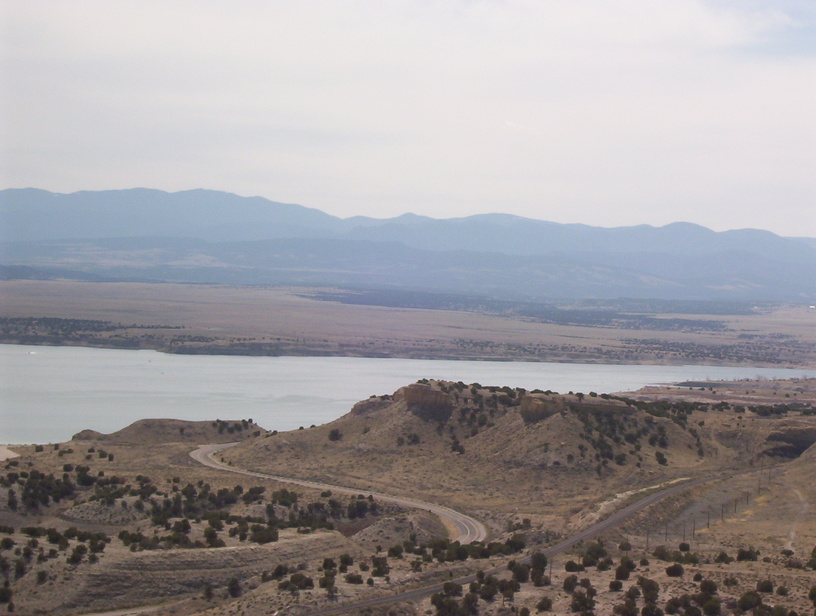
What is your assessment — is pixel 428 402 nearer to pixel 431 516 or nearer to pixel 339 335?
pixel 431 516

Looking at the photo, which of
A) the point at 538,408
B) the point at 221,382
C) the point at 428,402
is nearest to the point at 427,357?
the point at 221,382

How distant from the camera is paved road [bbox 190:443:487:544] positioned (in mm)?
36812

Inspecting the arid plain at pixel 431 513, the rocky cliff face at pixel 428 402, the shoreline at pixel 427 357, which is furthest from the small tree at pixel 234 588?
the shoreline at pixel 427 357

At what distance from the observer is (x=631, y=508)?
36.9m

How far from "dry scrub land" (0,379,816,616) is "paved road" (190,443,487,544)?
69 centimetres

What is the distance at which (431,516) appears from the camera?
38.5m

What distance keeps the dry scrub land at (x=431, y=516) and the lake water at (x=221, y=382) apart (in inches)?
558

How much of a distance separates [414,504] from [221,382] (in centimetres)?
5920

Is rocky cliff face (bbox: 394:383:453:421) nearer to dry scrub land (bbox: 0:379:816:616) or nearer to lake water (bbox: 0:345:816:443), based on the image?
dry scrub land (bbox: 0:379:816:616)

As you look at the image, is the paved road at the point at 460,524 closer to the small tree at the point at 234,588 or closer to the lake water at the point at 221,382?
the small tree at the point at 234,588

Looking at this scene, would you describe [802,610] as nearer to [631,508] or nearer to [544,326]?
[631,508]

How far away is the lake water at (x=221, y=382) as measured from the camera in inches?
2958

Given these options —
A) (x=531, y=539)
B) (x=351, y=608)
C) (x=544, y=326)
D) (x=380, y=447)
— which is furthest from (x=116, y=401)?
(x=544, y=326)

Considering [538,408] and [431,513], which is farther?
[538,408]
